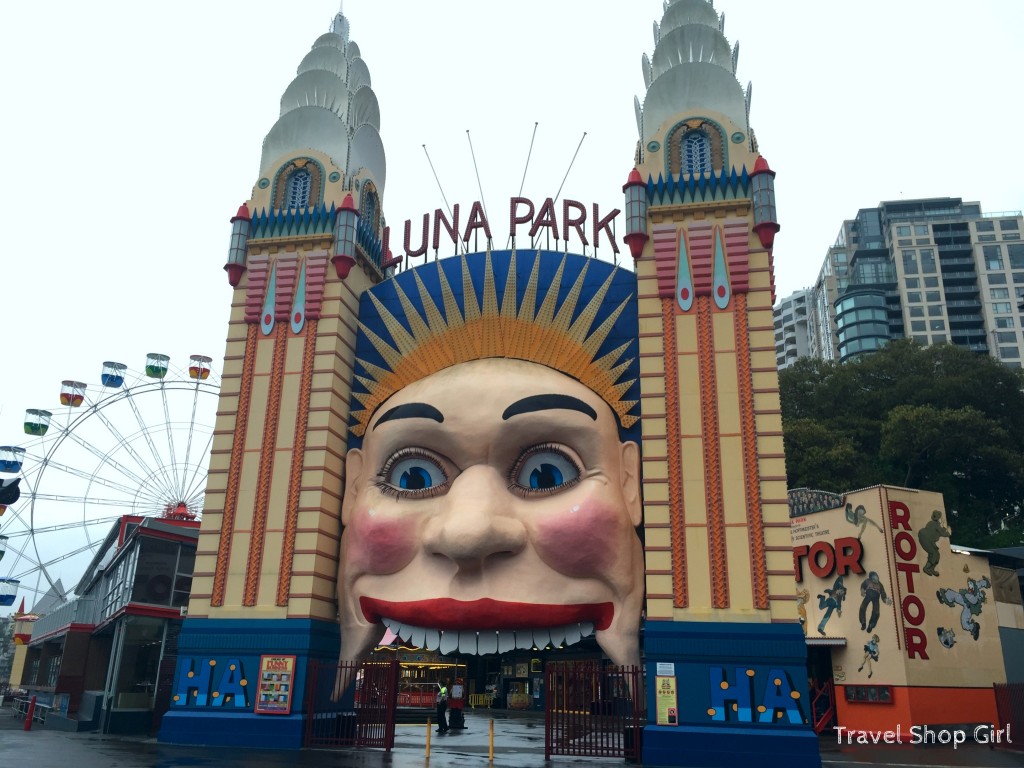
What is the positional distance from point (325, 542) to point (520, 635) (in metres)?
5.09

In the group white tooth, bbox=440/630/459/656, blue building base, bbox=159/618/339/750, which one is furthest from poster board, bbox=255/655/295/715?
white tooth, bbox=440/630/459/656

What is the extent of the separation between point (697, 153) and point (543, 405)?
7.54m

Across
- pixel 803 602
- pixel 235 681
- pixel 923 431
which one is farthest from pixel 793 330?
pixel 235 681

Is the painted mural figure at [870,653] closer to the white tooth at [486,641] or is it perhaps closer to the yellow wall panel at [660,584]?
the yellow wall panel at [660,584]

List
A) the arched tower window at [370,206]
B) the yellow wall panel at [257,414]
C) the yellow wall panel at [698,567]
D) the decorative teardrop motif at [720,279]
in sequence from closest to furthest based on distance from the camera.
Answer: the yellow wall panel at [698,567] < the decorative teardrop motif at [720,279] < the yellow wall panel at [257,414] < the arched tower window at [370,206]

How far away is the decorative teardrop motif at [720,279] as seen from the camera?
18.4m

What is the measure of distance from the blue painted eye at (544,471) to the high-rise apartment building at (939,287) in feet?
307

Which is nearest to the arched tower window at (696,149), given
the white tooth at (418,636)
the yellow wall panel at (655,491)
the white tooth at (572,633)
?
the yellow wall panel at (655,491)

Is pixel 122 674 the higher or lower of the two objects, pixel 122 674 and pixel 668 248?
the lower

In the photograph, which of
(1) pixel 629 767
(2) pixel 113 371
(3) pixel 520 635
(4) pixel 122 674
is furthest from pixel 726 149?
(2) pixel 113 371

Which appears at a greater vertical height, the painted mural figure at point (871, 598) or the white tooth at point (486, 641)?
the painted mural figure at point (871, 598)

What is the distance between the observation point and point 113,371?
132 feet

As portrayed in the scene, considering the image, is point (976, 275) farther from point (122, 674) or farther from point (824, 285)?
point (122, 674)

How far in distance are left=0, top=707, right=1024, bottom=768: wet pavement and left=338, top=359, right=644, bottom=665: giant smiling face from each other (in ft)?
7.46
